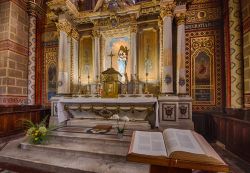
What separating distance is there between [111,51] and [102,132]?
4051mm

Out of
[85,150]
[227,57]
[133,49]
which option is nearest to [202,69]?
[227,57]

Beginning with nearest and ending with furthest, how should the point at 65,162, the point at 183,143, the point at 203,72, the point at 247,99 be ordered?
the point at 183,143 < the point at 65,162 < the point at 247,99 < the point at 203,72

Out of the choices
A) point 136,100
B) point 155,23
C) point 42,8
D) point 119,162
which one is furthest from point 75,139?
point 42,8

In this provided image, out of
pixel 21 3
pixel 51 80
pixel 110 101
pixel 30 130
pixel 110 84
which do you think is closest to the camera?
pixel 30 130

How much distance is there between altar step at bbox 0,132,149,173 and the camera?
3.55 meters

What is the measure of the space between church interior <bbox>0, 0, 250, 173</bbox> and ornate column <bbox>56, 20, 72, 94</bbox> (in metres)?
0.05

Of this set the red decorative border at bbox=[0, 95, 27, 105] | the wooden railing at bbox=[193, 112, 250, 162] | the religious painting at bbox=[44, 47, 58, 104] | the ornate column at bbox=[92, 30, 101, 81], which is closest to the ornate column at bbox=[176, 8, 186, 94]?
the wooden railing at bbox=[193, 112, 250, 162]

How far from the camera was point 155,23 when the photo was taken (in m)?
7.80

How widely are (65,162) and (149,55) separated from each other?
5647 mm

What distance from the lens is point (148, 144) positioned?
1.47 metres

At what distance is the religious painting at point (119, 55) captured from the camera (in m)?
7.91

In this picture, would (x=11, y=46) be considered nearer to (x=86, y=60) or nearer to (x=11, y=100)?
(x=11, y=100)

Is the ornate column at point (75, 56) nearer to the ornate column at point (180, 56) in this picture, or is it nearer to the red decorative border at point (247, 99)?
the ornate column at point (180, 56)

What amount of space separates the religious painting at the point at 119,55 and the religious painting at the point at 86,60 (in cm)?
83
